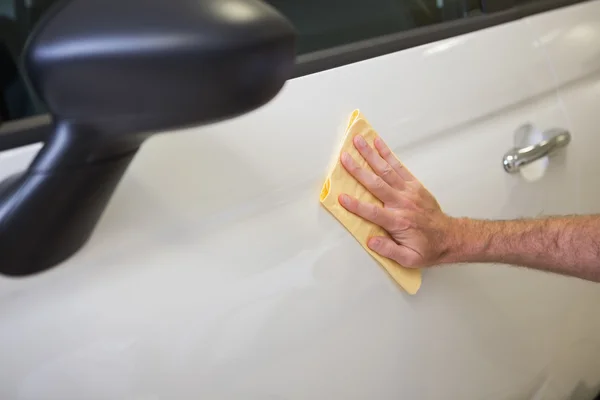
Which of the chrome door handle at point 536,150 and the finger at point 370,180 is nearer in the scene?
the finger at point 370,180

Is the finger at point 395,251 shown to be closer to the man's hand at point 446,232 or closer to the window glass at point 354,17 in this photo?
the man's hand at point 446,232

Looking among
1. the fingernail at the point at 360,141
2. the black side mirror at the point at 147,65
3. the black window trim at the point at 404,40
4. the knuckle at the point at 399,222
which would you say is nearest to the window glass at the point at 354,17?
the black window trim at the point at 404,40

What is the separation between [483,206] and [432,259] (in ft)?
0.55

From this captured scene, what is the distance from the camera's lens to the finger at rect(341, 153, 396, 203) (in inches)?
29.7

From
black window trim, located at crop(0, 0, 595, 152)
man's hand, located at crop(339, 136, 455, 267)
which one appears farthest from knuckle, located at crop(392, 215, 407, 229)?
black window trim, located at crop(0, 0, 595, 152)

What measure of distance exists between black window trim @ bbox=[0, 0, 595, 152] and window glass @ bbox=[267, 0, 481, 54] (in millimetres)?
18

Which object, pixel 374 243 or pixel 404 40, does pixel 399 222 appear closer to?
pixel 374 243

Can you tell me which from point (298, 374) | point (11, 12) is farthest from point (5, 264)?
point (298, 374)

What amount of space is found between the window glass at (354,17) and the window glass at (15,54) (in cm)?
30

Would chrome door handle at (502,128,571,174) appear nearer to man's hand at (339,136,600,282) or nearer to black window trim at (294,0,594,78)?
man's hand at (339,136,600,282)

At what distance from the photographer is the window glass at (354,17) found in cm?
76

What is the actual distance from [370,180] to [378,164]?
0.03 meters

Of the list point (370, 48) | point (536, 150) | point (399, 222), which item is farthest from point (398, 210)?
point (536, 150)

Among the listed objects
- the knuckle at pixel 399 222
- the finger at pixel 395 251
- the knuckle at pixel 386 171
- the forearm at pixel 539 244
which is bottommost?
the forearm at pixel 539 244
